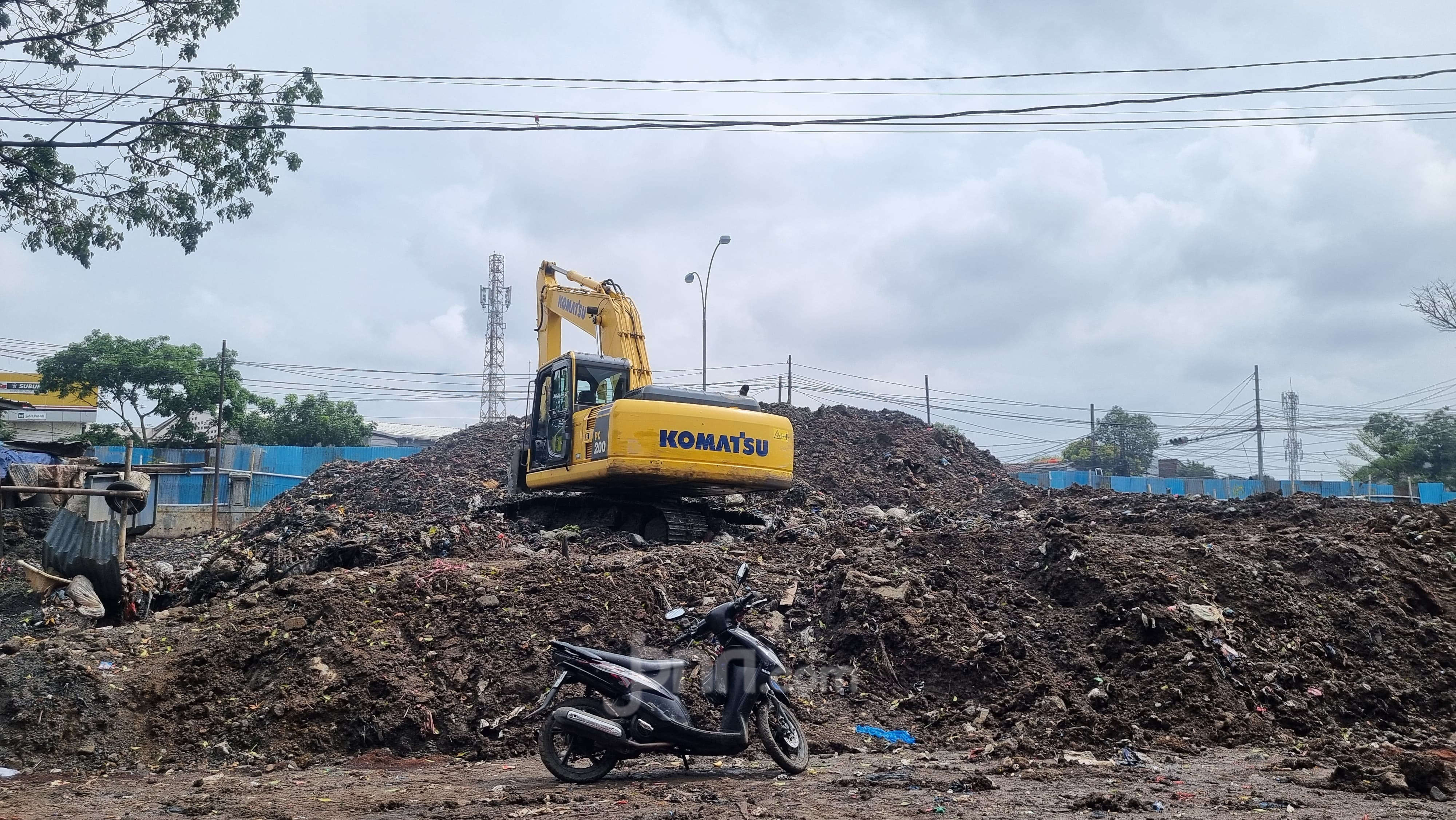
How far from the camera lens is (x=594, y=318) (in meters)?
15.5

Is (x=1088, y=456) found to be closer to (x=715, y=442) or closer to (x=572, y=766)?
(x=715, y=442)

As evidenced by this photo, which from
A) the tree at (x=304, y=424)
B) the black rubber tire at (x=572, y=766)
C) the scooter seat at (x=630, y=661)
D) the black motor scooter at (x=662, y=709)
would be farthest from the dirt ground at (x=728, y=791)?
the tree at (x=304, y=424)

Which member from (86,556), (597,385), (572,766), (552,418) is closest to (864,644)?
(572,766)

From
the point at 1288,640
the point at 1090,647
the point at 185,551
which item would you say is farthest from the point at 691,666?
the point at 185,551

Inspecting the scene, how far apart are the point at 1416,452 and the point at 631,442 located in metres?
40.1

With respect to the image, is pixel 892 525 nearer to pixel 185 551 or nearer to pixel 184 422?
pixel 185 551

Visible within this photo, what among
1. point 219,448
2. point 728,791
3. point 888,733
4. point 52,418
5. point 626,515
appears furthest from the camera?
point 52,418

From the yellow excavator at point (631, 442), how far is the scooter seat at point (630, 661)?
6525 millimetres

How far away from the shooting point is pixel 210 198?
1272 centimetres

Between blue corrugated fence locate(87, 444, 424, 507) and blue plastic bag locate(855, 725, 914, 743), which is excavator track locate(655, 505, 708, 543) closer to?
blue plastic bag locate(855, 725, 914, 743)

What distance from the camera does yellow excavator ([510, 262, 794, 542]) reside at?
12.9 m

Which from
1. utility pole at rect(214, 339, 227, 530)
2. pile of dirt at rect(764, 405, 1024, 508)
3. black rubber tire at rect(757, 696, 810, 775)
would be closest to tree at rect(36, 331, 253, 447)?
utility pole at rect(214, 339, 227, 530)

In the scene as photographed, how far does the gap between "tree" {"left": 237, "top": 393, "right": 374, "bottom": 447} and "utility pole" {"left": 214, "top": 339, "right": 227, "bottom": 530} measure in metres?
2.20

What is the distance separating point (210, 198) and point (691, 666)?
9364 millimetres
